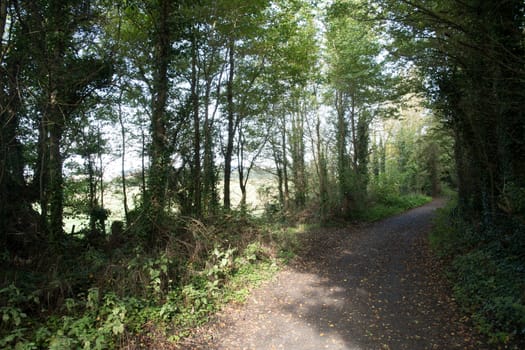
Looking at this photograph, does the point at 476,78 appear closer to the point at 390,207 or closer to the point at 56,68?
the point at 56,68

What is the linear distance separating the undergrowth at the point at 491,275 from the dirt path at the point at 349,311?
31cm

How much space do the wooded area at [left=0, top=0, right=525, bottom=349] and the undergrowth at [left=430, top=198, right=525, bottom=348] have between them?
0.12 ft

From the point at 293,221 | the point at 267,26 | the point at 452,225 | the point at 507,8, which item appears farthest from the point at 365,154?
the point at 507,8

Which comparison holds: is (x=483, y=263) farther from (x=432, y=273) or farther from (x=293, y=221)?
(x=293, y=221)

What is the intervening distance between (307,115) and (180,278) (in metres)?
14.0

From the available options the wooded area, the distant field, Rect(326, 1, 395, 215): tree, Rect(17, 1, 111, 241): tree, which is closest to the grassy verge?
the wooded area

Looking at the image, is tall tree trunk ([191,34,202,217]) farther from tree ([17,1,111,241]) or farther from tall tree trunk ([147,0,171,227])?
tree ([17,1,111,241])

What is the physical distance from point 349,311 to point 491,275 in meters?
2.90

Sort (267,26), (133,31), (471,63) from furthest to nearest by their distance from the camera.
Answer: (267,26) < (133,31) < (471,63)

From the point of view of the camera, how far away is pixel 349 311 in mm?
5238

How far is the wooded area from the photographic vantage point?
15.9ft

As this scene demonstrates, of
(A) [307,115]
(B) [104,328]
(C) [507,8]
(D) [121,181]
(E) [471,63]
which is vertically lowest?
(B) [104,328]

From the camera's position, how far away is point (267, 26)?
10914 millimetres

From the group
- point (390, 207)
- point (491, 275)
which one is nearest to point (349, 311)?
point (491, 275)
